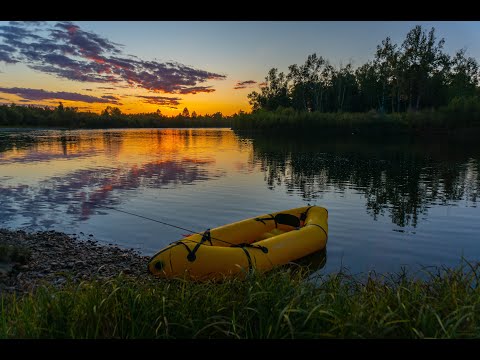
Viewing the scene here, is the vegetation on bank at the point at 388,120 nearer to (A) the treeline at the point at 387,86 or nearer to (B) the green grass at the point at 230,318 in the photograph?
(A) the treeline at the point at 387,86

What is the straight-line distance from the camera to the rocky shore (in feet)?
23.3

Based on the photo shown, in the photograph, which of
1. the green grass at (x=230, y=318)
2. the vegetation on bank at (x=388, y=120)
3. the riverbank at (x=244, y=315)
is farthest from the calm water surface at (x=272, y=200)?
the vegetation on bank at (x=388, y=120)

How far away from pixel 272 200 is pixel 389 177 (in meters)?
9.93

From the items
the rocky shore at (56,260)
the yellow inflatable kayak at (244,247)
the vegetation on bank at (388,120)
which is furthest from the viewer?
the vegetation on bank at (388,120)

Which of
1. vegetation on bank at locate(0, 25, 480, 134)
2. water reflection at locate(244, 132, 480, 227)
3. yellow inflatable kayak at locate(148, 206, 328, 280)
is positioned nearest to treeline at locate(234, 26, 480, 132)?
vegetation on bank at locate(0, 25, 480, 134)

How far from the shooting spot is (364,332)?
3.04m

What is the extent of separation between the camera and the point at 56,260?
8.36 meters

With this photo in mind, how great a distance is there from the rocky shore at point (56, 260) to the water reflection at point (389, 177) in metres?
9.52

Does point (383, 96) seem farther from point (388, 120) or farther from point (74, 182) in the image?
point (74, 182)

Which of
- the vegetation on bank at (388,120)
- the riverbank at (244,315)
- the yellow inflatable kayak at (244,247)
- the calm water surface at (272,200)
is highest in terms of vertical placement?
the vegetation on bank at (388,120)

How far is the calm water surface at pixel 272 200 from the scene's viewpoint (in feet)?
34.9

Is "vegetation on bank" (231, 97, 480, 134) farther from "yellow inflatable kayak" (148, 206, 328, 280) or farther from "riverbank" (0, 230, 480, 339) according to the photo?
"riverbank" (0, 230, 480, 339)
